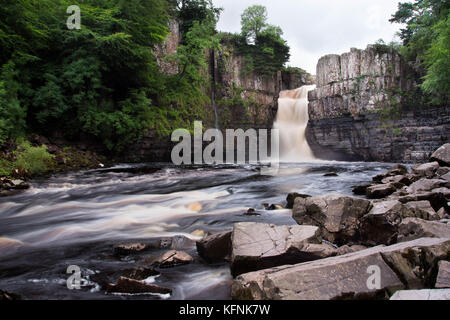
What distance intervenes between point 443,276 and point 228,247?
2101 mm

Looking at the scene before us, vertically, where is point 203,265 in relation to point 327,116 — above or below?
below

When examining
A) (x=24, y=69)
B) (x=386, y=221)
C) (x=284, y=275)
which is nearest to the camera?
(x=284, y=275)

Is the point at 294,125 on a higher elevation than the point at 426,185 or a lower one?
higher

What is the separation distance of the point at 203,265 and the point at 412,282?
2.07m

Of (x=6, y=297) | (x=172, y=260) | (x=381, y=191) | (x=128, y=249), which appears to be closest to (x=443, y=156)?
(x=381, y=191)

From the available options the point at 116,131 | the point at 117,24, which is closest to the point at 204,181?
the point at 116,131

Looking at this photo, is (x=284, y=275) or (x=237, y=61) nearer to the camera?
(x=284, y=275)

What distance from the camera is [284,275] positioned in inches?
86.5

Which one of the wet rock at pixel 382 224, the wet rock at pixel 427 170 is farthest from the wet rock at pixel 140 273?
the wet rock at pixel 427 170

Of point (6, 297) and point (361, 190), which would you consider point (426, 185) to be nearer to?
point (361, 190)

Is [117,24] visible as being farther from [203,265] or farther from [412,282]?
[412,282]

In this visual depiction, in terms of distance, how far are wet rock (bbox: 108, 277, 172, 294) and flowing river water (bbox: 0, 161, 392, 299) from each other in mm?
60

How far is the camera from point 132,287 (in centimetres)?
249

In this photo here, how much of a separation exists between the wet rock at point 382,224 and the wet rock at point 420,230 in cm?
24
